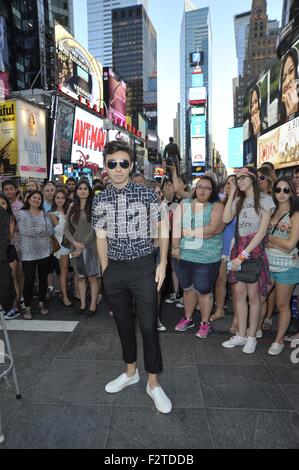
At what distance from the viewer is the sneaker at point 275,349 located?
3838 millimetres

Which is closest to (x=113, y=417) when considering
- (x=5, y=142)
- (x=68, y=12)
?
(x=5, y=142)

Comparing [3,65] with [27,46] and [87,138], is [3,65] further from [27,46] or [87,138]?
[87,138]

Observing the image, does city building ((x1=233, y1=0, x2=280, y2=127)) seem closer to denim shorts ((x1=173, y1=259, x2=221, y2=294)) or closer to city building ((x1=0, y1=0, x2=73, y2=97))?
city building ((x1=0, y1=0, x2=73, y2=97))

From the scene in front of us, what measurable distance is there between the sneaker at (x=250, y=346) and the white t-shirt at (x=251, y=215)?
4.30 ft

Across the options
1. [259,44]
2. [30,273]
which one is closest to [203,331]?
[30,273]

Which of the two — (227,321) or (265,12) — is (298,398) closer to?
(227,321)

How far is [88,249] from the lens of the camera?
5387 mm

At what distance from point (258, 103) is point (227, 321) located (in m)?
33.0

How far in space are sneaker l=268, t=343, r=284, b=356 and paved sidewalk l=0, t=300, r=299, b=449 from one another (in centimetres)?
6

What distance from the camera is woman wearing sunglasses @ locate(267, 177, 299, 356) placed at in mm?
3760

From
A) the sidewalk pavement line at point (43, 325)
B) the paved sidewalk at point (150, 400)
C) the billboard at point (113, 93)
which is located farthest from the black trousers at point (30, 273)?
the billboard at point (113, 93)

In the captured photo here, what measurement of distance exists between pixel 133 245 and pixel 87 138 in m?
36.9

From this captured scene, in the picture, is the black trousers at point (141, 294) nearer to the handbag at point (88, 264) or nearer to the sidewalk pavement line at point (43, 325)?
the sidewalk pavement line at point (43, 325)

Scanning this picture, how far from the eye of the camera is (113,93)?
50906mm
